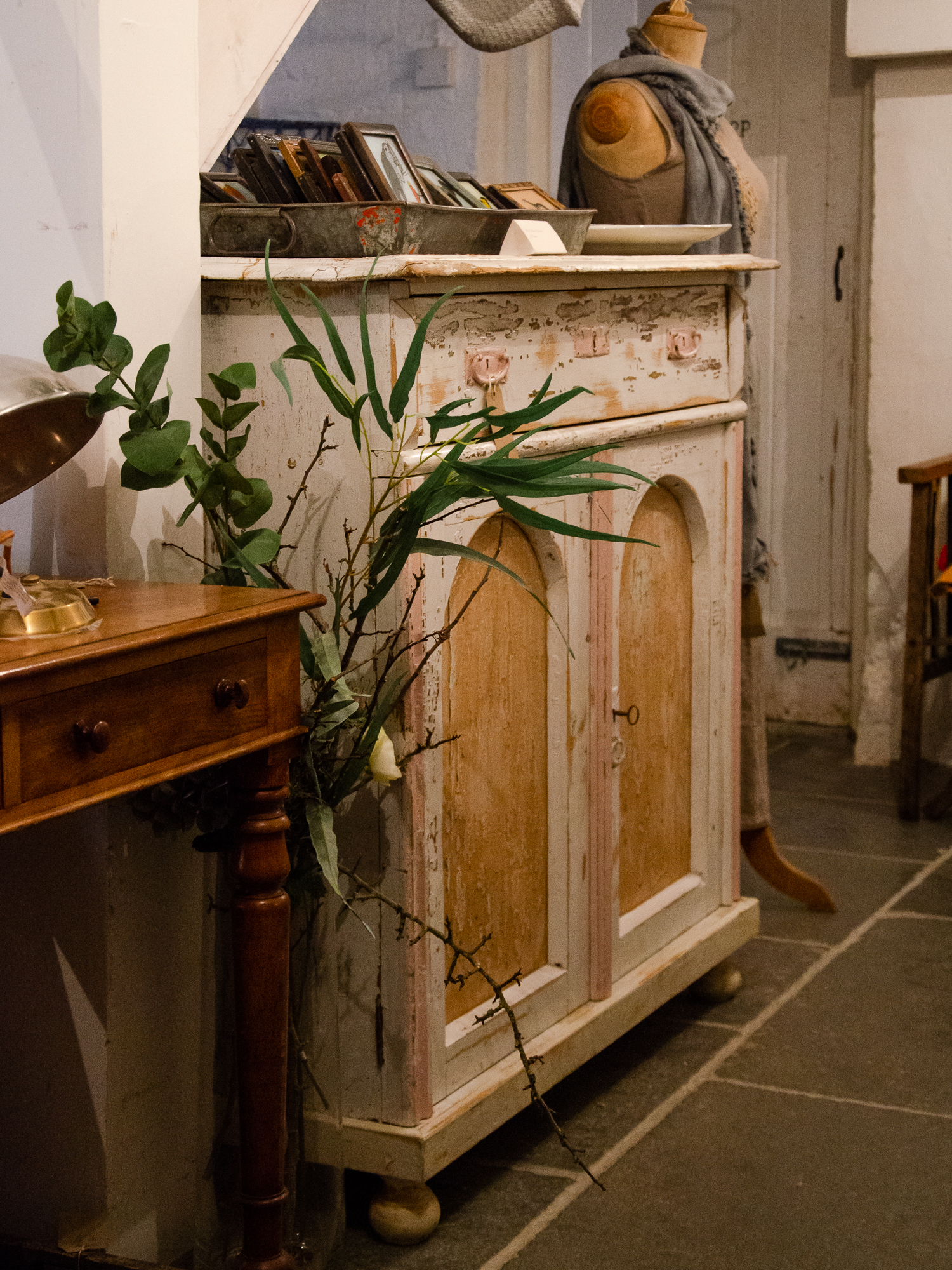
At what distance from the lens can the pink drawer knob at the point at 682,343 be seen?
89.2 inches

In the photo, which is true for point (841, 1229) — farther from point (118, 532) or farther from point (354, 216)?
point (354, 216)

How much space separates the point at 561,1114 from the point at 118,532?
1151 mm

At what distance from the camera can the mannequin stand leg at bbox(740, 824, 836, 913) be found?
3.06 metres

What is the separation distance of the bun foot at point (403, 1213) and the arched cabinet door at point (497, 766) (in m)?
0.21

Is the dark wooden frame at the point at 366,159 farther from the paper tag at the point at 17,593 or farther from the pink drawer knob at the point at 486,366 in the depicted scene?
the paper tag at the point at 17,593

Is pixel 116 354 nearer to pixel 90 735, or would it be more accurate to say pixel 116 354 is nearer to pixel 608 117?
pixel 90 735

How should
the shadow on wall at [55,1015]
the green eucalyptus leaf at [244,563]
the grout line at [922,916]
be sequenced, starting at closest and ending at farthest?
the green eucalyptus leaf at [244,563] → the shadow on wall at [55,1015] → the grout line at [922,916]

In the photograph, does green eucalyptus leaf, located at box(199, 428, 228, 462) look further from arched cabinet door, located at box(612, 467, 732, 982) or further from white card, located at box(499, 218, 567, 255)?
arched cabinet door, located at box(612, 467, 732, 982)

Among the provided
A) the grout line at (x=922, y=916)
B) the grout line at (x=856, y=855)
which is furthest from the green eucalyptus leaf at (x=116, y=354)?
the grout line at (x=856, y=855)

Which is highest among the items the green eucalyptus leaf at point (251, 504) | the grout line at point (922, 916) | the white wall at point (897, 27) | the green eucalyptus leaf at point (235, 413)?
the white wall at point (897, 27)

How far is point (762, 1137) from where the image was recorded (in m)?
2.17

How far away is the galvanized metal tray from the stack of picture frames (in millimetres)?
28

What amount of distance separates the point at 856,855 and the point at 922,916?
1.31ft

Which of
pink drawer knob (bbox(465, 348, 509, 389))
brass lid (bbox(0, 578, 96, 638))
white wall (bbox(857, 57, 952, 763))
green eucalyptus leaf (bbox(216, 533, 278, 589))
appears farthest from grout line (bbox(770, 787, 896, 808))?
brass lid (bbox(0, 578, 96, 638))
